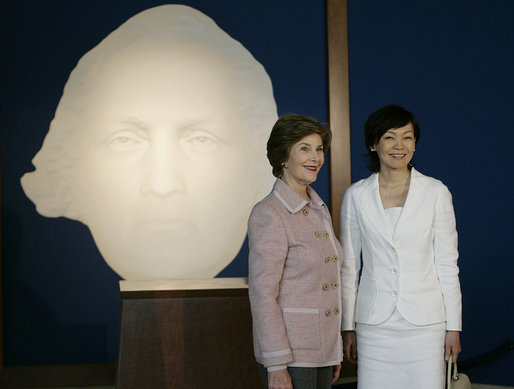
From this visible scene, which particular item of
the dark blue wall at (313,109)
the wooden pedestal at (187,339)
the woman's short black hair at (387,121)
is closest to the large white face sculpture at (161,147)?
the dark blue wall at (313,109)

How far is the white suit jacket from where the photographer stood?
2.00 m

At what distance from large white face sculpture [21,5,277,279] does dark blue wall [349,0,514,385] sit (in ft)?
2.68

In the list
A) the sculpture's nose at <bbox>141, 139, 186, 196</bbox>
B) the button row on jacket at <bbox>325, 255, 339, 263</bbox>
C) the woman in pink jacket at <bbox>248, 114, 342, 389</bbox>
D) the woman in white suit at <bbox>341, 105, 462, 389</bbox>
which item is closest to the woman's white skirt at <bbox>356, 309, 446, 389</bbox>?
the woman in white suit at <bbox>341, 105, 462, 389</bbox>

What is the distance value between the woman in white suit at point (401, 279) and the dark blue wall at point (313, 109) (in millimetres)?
1945

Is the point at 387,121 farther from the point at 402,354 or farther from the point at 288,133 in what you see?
the point at 402,354

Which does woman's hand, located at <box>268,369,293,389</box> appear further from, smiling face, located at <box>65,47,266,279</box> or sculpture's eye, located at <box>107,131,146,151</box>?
sculpture's eye, located at <box>107,131,146,151</box>

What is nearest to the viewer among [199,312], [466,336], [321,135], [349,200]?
[321,135]

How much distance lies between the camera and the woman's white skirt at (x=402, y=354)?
1988 millimetres

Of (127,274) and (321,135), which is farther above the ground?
(321,135)

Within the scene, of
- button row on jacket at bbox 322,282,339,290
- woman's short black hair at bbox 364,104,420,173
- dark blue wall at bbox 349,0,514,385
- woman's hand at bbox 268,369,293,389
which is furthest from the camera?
dark blue wall at bbox 349,0,514,385

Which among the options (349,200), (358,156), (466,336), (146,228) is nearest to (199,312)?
(349,200)

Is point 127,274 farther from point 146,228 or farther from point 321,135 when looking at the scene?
point 321,135

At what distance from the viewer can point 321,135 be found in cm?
194

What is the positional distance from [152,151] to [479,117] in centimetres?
223
